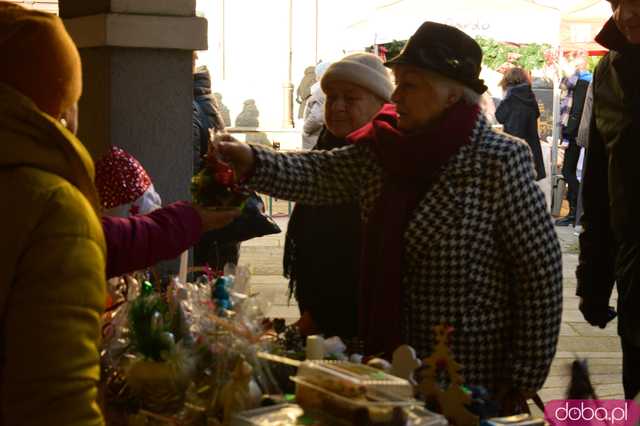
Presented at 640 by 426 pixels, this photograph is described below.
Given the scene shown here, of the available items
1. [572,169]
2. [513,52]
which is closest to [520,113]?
[572,169]

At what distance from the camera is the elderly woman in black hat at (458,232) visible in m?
2.88

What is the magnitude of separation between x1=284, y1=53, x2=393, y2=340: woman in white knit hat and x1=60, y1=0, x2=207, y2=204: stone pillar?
85 centimetres

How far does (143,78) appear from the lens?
4410mm

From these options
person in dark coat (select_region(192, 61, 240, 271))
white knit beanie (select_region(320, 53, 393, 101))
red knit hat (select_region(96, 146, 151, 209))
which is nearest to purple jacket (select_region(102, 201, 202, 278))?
red knit hat (select_region(96, 146, 151, 209))

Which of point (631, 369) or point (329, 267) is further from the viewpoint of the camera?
point (329, 267)

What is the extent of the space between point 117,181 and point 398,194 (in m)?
0.97

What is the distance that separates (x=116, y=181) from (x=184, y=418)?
3.94 ft

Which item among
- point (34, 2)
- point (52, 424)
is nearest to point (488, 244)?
point (52, 424)

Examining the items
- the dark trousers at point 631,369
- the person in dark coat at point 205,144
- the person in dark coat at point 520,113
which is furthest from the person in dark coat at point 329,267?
the person in dark coat at point 520,113

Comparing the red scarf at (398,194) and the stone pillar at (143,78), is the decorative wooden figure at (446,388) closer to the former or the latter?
the red scarf at (398,194)

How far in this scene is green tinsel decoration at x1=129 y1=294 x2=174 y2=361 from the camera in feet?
7.86

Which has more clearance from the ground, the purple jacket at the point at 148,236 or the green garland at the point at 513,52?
the purple jacket at the point at 148,236

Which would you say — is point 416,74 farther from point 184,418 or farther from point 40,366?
point 40,366

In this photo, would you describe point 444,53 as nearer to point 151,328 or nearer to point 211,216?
point 211,216
